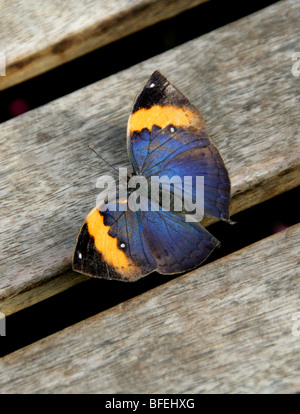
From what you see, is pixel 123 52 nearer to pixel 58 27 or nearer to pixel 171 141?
pixel 58 27

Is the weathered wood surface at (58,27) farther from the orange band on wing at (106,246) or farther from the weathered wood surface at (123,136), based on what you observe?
the orange band on wing at (106,246)

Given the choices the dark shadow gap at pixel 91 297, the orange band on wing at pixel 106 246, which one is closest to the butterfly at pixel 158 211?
the orange band on wing at pixel 106 246

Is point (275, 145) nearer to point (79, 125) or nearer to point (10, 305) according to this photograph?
point (79, 125)

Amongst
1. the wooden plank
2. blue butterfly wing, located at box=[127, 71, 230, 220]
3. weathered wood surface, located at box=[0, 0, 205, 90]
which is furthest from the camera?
weathered wood surface, located at box=[0, 0, 205, 90]

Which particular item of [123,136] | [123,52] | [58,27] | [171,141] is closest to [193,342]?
[171,141]

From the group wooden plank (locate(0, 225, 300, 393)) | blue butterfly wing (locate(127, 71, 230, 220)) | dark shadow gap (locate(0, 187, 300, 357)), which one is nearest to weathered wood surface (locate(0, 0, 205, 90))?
blue butterfly wing (locate(127, 71, 230, 220))

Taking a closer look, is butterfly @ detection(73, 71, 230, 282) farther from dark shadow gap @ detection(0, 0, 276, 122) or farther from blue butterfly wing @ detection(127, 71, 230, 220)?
dark shadow gap @ detection(0, 0, 276, 122)

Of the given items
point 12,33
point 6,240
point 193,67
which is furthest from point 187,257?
point 12,33
